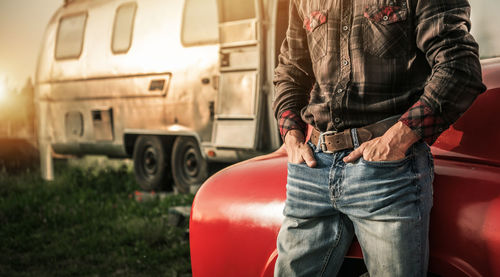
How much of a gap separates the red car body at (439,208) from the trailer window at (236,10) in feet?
14.9

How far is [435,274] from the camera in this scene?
2008mm

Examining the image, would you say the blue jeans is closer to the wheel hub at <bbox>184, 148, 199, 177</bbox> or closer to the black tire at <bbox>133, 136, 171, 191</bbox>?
the wheel hub at <bbox>184, 148, 199, 177</bbox>

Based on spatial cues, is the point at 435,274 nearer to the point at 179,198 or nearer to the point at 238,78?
the point at 238,78

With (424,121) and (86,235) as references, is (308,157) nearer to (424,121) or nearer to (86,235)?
(424,121)

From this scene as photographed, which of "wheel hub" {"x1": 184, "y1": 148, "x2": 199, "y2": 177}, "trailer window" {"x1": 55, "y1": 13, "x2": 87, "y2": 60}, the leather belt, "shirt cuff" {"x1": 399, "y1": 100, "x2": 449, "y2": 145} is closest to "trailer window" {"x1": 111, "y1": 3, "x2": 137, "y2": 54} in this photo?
"trailer window" {"x1": 55, "y1": 13, "x2": 87, "y2": 60}

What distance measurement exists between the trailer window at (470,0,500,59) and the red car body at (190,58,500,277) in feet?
1.42

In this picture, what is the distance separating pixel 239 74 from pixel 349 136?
17.2ft

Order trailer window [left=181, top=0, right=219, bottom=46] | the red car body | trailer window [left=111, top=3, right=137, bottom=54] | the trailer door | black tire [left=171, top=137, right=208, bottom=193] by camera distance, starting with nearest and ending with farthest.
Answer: the red car body, the trailer door, trailer window [left=181, top=0, right=219, bottom=46], black tire [left=171, top=137, right=208, bottom=193], trailer window [left=111, top=3, right=137, bottom=54]

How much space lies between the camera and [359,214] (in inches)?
77.8

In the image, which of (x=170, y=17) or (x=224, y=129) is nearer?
(x=224, y=129)

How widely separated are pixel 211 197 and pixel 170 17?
20.6 feet

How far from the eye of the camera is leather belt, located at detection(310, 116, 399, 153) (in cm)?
201

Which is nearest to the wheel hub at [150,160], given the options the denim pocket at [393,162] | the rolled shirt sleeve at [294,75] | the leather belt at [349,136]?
the rolled shirt sleeve at [294,75]

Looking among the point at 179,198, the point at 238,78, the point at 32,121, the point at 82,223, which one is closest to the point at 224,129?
the point at 238,78
